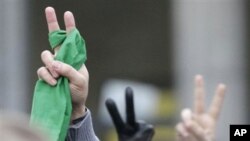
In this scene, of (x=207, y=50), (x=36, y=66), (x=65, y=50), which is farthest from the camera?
(x=207, y=50)

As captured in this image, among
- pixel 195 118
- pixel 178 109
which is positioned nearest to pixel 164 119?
pixel 178 109

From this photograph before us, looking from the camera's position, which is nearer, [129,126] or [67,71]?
[67,71]

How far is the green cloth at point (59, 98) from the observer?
2.63 m

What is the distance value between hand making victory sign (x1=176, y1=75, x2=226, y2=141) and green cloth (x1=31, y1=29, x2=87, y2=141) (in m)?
0.87

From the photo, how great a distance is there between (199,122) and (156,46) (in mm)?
3914

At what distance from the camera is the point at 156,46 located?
7570mm

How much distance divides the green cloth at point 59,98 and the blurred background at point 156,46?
449cm

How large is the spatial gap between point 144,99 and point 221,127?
90cm

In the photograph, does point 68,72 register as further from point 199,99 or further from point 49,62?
point 199,99

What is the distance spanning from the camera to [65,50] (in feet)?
8.87

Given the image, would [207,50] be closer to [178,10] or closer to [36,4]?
[178,10]

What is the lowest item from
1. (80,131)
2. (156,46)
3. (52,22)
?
(80,131)

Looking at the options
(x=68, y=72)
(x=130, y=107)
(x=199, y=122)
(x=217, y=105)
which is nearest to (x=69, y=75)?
(x=68, y=72)

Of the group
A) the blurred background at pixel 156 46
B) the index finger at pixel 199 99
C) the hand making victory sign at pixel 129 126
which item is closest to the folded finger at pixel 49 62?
the hand making victory sign at pixel 129 126
